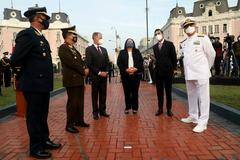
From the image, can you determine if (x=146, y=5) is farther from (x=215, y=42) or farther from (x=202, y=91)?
(x=202, y=91)

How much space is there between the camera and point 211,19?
286 feet

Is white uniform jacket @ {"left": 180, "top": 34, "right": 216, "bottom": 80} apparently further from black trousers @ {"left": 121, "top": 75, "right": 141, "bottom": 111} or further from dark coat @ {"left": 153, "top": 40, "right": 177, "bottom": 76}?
black trousers @ {"left": 121, "top": 75, "right": 141, "bottom": 111}

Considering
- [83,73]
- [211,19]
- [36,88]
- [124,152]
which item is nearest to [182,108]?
[83,73]

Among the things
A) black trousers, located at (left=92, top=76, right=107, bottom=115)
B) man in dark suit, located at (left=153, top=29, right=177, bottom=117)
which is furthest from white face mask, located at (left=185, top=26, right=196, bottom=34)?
black trousers, located at (left=92, top=76, right=107, bottom=115)

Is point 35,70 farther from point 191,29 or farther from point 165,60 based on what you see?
point 165,60

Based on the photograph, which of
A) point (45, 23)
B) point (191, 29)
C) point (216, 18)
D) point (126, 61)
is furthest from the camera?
point (216, 18)

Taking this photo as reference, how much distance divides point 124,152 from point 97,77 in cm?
337

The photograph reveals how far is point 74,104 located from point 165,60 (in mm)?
2507

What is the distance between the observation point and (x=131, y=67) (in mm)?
9156

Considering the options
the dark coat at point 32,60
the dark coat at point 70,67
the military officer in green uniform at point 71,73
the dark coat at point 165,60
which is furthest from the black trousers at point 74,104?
the dark coat at point 165,60

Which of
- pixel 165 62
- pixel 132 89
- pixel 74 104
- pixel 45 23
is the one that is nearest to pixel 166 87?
pixel 165 62

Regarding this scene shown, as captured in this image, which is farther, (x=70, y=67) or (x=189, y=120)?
(x=189, y=120)

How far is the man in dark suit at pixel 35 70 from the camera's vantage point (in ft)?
17.5

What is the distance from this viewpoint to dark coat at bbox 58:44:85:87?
7238 mm
